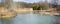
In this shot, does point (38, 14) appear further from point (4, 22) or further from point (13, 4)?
point (4, 22)

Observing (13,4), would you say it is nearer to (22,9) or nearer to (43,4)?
(22,9)

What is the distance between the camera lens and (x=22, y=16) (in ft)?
13.9

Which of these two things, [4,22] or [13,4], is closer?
[4,22]

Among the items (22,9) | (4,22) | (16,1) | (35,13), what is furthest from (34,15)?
(4,22)

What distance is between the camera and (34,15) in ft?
14.1

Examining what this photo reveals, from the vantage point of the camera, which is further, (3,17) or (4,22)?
(3,17)

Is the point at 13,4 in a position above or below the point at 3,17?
above

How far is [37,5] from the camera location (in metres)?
4.28

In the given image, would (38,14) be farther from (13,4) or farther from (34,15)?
(13,4)

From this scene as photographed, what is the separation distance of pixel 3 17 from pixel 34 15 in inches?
33.7

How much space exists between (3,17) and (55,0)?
1516 mm

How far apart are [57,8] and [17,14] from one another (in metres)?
1.13

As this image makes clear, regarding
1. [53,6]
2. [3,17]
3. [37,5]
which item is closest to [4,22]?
[3,17]

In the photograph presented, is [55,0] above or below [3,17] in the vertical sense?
above
